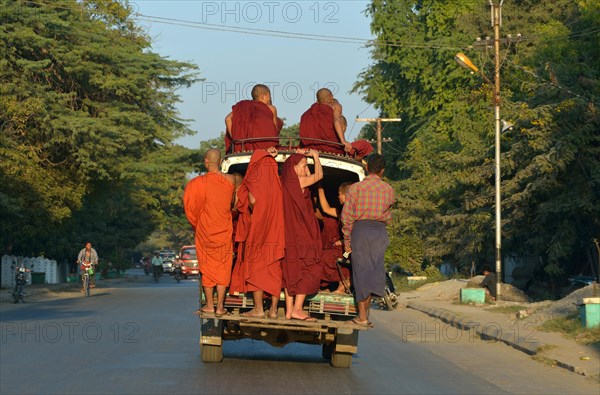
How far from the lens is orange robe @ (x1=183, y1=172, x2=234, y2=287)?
38.0 feet

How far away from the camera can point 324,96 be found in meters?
13.2

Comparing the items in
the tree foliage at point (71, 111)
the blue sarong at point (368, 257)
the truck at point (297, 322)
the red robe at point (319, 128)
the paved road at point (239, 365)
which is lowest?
the paved road at point (239, 365)

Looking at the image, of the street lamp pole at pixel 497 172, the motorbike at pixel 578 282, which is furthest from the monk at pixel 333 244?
the street lamp pole at pixel 497 172

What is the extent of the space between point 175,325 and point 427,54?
37569mm

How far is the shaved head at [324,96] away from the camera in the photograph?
13.2m

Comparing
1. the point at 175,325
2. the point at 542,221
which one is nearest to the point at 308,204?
the point at 175,325

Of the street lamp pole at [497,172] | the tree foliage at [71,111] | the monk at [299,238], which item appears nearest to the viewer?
the monk at [299,238]

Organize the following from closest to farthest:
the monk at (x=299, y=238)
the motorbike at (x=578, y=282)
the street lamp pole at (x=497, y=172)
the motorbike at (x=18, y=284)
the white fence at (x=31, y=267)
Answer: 1. the monk at (x=299, y=238)
2. the motorbike at (x=578, y=282)
3. the street lamp pole at (x=497, y=172)
4. the motorbike at (x=18, y=284)
5. the white fence at (x=31, y=267)

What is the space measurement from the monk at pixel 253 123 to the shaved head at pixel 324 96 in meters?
0.70

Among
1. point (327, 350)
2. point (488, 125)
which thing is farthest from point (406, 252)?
point (327, 350)

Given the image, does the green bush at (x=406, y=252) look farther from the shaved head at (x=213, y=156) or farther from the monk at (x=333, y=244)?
the shaved head at (x=213, y=156)

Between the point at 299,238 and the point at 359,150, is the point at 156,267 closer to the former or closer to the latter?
the point at 359,150

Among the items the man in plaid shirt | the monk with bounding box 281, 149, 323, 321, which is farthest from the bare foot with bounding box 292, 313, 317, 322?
the man in plaid shirt

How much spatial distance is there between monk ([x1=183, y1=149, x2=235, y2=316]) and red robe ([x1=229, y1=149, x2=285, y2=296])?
0.19m
